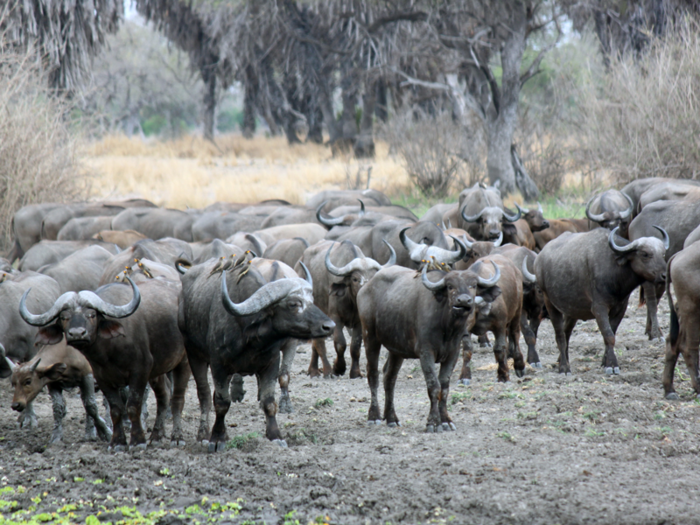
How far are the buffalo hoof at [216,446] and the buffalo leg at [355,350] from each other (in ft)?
10.5

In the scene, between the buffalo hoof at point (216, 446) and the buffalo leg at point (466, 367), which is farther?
the buffalo leg at point (466, 367)

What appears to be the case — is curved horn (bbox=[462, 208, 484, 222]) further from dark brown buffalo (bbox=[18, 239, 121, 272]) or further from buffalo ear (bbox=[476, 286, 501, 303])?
dark brown buffalo (bbox=[18, 239, 121, 272])

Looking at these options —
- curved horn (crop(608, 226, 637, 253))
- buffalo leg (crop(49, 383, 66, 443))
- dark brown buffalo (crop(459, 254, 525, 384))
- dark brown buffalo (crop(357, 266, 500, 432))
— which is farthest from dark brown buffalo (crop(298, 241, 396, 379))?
buffalo leg (crop(49, 383, 66, 443))

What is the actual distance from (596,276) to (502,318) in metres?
1.29

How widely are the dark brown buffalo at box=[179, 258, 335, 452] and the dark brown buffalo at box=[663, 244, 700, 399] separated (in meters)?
3.50

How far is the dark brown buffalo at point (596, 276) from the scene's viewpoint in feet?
27.5

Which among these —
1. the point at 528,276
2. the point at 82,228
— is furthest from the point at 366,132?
the point at 528,276

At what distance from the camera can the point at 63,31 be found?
23297 millimetres

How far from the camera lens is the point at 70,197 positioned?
19.4 meters

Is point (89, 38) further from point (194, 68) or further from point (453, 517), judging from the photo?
point (453, 517)

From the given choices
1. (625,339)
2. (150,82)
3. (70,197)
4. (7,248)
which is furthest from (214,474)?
(150,82)

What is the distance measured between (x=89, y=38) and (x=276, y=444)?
2163cm

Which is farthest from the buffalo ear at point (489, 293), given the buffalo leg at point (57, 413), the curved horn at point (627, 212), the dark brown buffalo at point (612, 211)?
the curved horn at point (627, 212)

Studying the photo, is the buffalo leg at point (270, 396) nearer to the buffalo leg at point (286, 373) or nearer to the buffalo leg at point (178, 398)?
the buffalo leg at point (286, 373)
